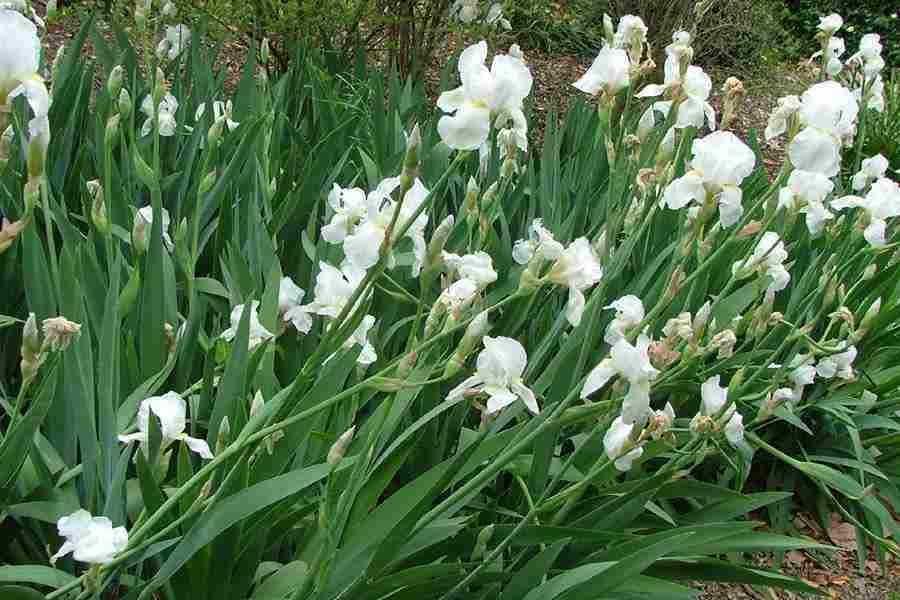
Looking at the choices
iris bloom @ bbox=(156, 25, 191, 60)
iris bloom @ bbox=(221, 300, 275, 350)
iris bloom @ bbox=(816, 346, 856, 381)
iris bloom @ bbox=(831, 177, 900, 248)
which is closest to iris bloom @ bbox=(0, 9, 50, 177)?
iris bloom @ bbox=(221, 300, 275, 350)

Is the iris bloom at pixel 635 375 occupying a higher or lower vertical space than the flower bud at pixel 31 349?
lower

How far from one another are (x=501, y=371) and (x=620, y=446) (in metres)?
0.22

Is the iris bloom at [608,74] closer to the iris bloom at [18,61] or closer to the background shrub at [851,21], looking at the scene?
the iris bloom at [18,61]

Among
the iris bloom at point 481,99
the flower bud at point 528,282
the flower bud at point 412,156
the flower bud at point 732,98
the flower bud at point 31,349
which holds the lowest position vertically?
the flower bud at point 31,349

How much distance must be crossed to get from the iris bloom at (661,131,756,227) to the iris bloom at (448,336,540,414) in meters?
0.35

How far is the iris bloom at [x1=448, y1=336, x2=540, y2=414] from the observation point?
3.77 ft

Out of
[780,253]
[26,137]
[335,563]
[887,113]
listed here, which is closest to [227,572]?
[335,563]

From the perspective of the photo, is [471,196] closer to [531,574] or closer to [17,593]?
[531,574]

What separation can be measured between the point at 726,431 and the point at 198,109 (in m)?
1.84

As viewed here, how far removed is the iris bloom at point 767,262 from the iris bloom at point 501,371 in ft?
1.82

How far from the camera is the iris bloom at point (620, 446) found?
1239mm

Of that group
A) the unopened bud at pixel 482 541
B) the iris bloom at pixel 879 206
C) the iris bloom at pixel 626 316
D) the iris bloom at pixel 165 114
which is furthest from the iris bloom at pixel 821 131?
the iris bloom at pixel 165 114

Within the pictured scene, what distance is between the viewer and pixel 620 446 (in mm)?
1275

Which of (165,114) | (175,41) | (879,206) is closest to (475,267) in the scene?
(879,206)
